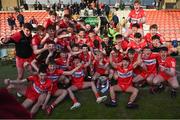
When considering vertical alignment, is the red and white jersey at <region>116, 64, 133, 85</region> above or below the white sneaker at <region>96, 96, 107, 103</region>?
above

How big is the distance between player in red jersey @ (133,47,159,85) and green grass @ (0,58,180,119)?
0.33m

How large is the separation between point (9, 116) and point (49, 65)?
5.30 m

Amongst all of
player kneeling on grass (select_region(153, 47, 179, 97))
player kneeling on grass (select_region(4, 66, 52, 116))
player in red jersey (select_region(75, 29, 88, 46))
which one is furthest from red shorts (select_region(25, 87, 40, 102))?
player kneeling on grass (select_region(153, 47, 179, 97))

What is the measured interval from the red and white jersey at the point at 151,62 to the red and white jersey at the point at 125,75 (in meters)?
0.65

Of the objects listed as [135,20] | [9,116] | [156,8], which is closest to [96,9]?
[156,8]

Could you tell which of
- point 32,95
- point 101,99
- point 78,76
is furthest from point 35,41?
point 101,99

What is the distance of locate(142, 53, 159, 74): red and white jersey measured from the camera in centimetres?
719

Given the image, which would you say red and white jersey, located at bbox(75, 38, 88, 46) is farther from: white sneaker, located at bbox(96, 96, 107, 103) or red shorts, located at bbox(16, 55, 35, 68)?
white sneaker, located at bbox(96, 96, 107, 103)

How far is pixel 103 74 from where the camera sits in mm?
7438

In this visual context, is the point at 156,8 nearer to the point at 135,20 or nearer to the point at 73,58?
the point at 135,20

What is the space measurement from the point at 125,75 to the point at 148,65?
845mm

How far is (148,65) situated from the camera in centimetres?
722

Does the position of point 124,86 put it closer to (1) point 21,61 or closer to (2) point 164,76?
(2) point 164,76

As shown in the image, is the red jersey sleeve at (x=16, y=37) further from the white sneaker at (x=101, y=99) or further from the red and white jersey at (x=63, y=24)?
the white sneaker at (x=101, y=99)
